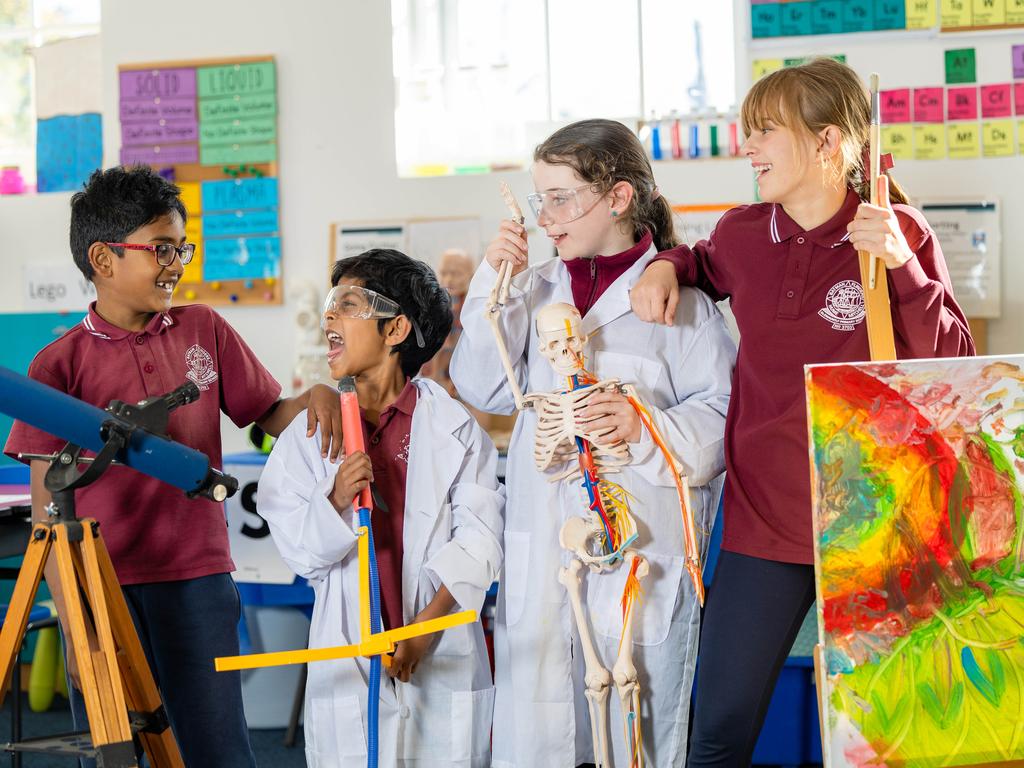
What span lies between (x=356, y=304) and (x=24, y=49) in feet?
9.42

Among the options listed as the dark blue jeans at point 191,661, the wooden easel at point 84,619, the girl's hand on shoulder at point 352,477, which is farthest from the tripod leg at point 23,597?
the girl's hand on shoulder at point 352,477

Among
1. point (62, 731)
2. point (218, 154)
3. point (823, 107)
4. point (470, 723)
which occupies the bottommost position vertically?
point (62, 731)

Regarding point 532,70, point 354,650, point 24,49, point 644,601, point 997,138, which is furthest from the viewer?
point 24,49

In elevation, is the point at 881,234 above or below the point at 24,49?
below

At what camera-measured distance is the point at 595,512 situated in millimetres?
1569

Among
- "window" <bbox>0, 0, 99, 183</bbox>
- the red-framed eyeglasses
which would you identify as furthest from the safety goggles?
"window" <bbox>0, 0, 99, 183</bbox>

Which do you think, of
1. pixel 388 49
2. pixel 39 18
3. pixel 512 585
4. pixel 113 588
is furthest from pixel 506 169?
pixel 113 588

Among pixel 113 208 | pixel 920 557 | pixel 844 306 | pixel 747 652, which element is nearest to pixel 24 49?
pixel 113 208

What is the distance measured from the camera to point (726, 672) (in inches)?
59.1

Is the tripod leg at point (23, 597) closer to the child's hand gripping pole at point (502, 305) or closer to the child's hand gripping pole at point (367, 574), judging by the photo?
the child's hand gripping pole at point (367, 574)

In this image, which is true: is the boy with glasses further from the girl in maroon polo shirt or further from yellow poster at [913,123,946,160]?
yellow poster at [913,123,946,160]

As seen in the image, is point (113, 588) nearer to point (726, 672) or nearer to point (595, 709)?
point (595, 709)

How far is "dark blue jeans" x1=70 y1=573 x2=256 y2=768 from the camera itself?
1.66 meters

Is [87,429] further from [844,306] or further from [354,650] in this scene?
[844,306]
